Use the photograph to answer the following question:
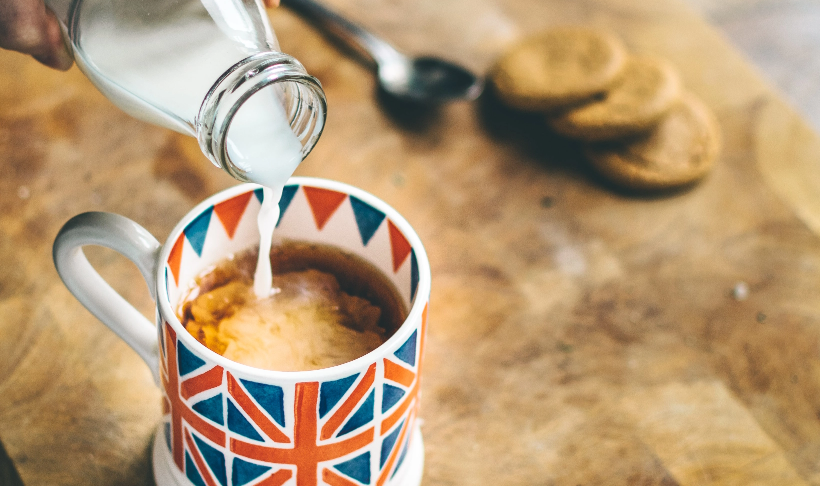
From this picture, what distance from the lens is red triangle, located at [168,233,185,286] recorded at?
49cm

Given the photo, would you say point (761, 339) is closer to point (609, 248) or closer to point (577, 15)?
point (609, 248)

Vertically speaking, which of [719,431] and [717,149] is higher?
[717,149]

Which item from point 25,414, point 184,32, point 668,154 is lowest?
point 25,414

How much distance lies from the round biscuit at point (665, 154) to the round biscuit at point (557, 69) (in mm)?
77

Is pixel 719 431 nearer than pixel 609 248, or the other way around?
pixel 719 431

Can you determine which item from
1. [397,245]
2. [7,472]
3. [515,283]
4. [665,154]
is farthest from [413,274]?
[665,154]

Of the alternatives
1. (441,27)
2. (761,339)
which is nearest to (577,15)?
(441,27)

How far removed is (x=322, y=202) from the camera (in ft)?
1.85

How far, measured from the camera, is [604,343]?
2.35 ft

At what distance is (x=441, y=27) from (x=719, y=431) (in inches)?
27.1

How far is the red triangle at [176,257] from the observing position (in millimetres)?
489

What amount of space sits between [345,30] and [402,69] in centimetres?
11

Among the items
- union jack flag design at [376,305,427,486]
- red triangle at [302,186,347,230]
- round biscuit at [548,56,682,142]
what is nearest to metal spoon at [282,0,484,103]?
round biscuit at [548,56,682,142]

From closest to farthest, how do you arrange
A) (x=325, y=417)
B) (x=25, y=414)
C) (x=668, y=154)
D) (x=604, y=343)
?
(x=325, y=417)
(x=25, y=414)
(x=604, y=343)
(x=668, y=154)
